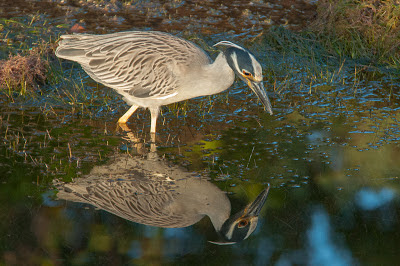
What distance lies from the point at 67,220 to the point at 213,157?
171 centimetres

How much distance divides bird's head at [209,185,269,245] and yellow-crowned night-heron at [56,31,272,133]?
138 cm

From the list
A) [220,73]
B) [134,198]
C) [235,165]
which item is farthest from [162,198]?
[220,73]

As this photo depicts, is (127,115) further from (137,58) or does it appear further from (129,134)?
(137,58)

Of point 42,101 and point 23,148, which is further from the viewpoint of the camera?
point 42,101

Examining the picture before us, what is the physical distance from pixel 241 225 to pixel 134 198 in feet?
3.18

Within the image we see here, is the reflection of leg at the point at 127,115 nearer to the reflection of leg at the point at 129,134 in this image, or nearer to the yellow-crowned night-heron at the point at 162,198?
the reflection of leg at the point at 129,134

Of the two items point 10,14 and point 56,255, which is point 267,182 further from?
point 10,14

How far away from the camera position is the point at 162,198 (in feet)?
17.0


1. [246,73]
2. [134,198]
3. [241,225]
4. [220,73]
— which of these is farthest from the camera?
[220,73]

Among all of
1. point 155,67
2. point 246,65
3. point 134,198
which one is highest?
point 246,65

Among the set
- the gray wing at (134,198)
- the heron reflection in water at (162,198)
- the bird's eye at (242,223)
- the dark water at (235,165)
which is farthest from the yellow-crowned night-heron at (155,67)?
the bird's eye at (242,223)

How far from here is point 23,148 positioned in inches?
235

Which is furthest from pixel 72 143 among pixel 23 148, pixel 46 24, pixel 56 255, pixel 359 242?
pixel 46 24

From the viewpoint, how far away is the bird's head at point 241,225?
187 inches
